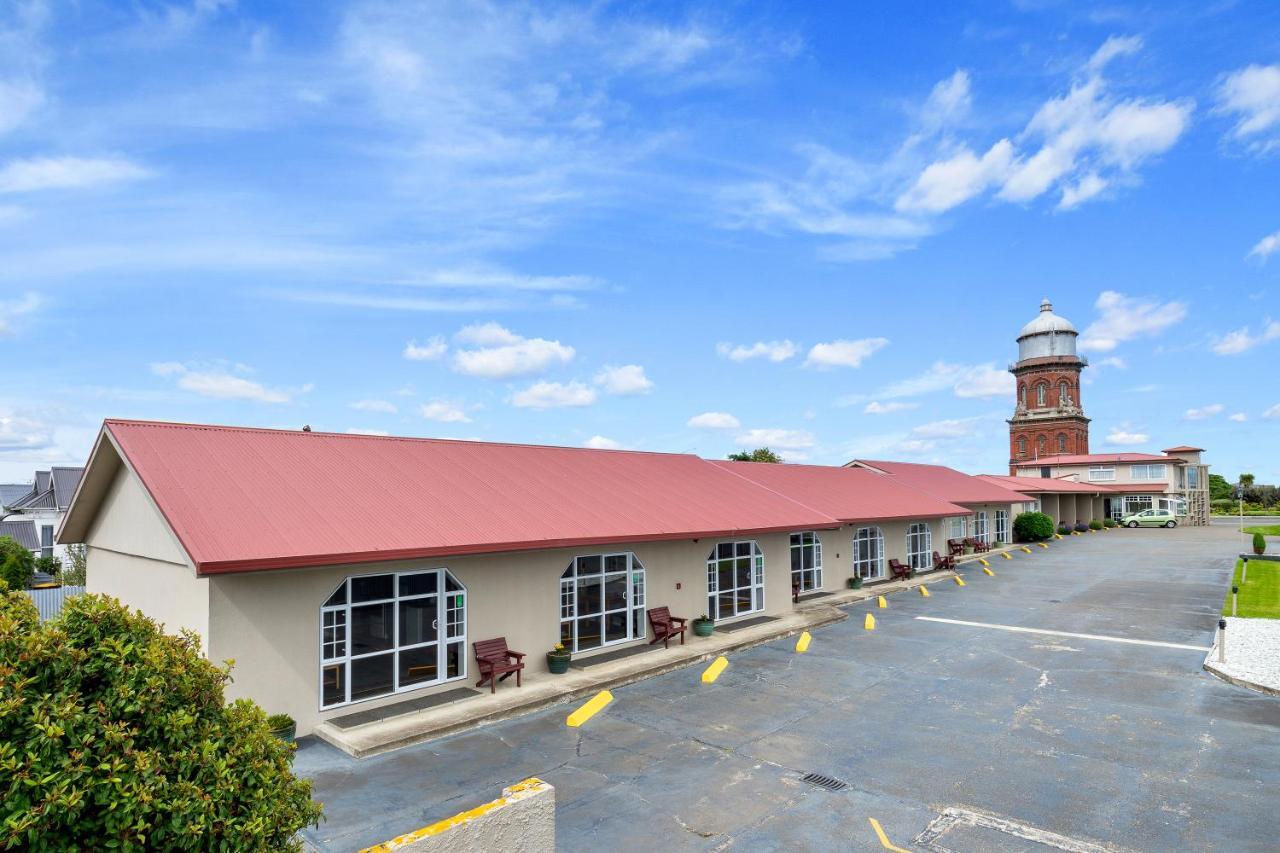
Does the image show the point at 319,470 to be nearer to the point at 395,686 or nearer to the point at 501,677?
the point at 395,686

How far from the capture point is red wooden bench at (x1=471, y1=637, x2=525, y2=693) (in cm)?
1395

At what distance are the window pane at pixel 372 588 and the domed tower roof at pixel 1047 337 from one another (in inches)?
3281

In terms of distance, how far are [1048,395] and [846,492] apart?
59581mm

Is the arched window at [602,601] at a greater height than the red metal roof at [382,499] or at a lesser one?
lesser

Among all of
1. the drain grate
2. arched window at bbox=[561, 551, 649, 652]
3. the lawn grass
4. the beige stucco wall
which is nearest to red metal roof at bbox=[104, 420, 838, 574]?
the beige stucco wall

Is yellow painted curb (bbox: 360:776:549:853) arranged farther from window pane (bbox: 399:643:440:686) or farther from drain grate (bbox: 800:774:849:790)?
window pane (bbox: 399:643:440:686)

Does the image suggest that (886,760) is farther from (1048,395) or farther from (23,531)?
(1048,395)

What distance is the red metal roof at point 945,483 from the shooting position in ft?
132

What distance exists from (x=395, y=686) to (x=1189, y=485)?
235 ft

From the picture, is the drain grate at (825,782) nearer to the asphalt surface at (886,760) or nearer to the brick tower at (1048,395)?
the asphalt surface at (886,760)

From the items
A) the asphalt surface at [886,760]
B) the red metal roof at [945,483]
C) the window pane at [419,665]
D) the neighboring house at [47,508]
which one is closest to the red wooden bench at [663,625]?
the asphalt surface at [886,760]

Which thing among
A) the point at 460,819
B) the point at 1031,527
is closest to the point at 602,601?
the point at 460,819

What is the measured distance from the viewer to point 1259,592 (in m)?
26.3

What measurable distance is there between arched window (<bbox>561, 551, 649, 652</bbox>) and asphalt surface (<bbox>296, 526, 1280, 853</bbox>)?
7.12 ft
